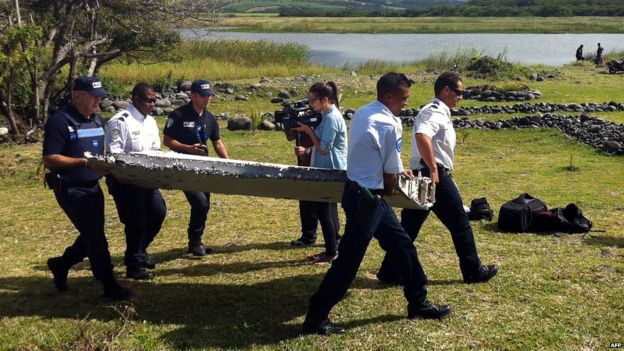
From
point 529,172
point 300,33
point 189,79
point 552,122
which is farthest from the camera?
point 300,33

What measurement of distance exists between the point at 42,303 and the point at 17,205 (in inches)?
197

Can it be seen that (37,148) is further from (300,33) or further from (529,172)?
(300,33)

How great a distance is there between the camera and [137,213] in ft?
21.2

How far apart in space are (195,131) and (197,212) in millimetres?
912

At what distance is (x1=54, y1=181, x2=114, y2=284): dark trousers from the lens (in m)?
5.73

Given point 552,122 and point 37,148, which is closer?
point 37,148

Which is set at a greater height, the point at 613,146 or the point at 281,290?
the point at 281,290

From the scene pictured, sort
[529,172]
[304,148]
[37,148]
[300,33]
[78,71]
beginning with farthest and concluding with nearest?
[300,33], [78,71], [37,148], [529,172], [304,148]

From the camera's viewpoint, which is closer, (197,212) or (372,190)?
(372,190)

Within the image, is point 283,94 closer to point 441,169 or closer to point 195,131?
point 195,131

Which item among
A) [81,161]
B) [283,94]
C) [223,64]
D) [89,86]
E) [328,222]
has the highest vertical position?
[89,86]

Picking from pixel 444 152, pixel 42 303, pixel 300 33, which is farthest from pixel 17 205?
pixel 300 33

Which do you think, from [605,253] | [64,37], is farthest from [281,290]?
[64,37]

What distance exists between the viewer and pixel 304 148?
7477 mm
